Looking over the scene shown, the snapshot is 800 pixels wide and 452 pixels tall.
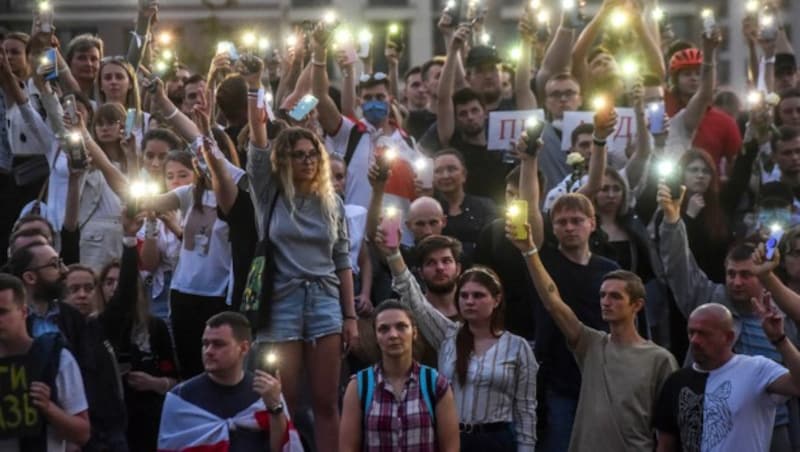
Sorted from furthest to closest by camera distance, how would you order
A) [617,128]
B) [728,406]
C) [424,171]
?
[617,128]
[424,171]
[728,406]

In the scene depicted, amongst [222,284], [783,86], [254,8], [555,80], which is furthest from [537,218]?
[254,8]

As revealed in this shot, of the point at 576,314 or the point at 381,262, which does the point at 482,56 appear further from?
the point at 576,314

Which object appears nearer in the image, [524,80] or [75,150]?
[75,150]

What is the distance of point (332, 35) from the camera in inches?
484

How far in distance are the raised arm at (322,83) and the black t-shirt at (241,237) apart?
1792mm

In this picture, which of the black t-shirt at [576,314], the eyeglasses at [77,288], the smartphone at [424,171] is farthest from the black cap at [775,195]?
the eyeglasses at [77,288]

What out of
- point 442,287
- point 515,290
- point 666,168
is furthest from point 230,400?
point 666,168

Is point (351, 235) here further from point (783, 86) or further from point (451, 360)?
point (783, 86)

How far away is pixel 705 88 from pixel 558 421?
405 cm

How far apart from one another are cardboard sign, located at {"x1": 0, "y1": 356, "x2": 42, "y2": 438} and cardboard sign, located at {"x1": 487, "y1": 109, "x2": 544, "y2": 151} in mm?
4756

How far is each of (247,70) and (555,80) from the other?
2.96m

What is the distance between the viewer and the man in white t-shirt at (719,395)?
377 inches

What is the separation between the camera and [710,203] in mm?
12047

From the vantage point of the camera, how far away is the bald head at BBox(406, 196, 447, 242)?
1138 cm
